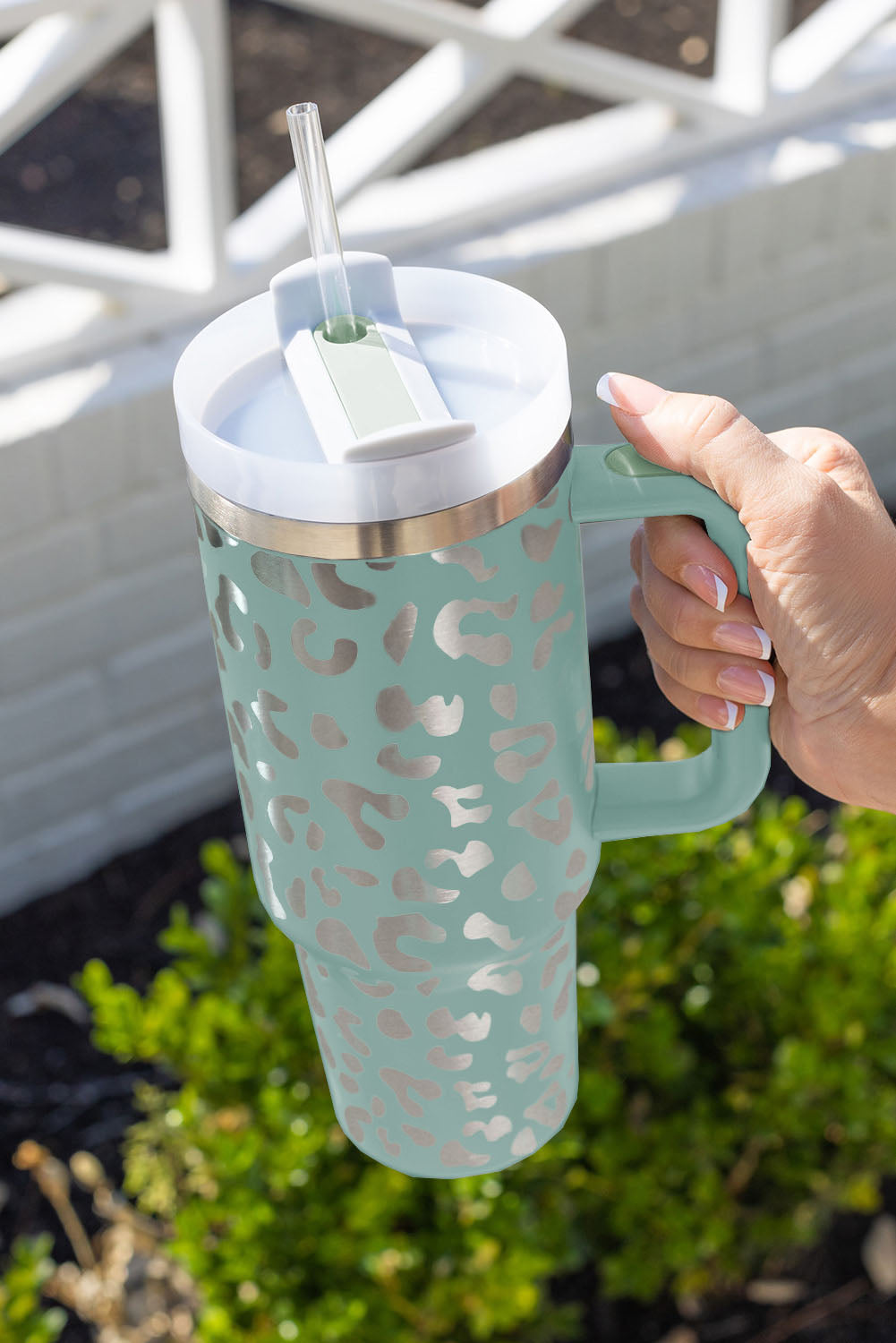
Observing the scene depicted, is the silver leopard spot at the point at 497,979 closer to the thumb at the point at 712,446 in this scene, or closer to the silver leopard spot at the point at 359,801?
the silver leopard spot at the point at 359,801

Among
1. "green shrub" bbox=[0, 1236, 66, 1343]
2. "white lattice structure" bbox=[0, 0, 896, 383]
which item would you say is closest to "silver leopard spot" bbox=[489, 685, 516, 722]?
"green shrub" bbox=[0, 1236, 66, 1343]

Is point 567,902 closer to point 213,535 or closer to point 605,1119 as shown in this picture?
point 213,535

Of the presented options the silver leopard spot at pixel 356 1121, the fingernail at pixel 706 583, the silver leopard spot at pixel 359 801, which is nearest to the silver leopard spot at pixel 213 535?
Answer: the silver leopard spot at pixel 359 801

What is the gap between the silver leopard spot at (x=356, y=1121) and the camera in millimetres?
727

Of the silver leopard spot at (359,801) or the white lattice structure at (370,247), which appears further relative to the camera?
the white lattice structure at (370,247)

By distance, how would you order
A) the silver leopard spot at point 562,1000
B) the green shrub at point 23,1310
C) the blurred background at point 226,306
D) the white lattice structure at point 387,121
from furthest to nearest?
the blurred background at point 226,306
the white lattice structure at point 387,121
the green shrub at point 23,1310
the silver leopard spot at point 562,1000

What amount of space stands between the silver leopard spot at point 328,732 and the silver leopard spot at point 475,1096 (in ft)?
0.72

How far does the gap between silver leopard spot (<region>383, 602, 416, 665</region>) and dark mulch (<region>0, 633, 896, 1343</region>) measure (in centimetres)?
125

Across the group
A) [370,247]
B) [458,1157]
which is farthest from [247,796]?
[370,247]

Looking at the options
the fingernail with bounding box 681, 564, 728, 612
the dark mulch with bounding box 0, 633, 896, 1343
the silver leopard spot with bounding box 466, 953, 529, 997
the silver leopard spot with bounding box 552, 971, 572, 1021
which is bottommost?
the dark mulch with bounding box 0, 633, 896, 1343

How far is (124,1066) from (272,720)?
147 centimetres

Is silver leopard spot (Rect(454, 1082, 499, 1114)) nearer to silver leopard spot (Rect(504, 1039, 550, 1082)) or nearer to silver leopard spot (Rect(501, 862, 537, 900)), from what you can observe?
silver leopard spot (Rect(504, 1039, 550, 1082))

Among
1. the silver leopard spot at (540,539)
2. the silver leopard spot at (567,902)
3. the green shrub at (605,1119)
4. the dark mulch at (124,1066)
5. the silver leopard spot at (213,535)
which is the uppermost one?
the silver leopard spot at (213,535)

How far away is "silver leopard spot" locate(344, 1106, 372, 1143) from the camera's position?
727mm
